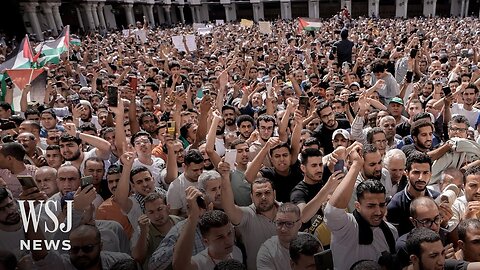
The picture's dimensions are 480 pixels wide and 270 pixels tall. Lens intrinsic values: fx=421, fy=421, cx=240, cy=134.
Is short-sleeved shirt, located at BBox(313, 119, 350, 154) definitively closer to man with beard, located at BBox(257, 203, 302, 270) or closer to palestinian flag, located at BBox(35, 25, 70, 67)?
man with beard, located at BBox(257, 203, 302, 270)

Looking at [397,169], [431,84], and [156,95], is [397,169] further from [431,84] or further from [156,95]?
[156,95]

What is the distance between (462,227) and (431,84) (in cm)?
487

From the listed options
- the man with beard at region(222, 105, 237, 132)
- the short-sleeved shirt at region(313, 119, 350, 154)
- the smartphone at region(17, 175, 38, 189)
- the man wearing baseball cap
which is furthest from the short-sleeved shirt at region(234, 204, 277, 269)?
the man wearing baseball cap

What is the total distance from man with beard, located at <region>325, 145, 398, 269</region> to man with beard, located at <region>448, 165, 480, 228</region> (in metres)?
0.62

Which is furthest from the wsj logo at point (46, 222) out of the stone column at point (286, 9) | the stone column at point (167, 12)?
the stone column at point (286, 9)

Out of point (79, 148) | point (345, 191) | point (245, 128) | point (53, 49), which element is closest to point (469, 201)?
point (345, 191)

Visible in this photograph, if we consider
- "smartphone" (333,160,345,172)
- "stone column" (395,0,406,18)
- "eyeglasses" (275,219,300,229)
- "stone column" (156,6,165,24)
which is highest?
"eyeglasses" (275,219,300,229)

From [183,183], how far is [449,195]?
2.30 m

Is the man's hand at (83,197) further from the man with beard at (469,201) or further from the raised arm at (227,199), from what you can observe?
the man with beard at (469,201)

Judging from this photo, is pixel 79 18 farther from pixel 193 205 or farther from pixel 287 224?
pixel 287 224

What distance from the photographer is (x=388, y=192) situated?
12.3 feet

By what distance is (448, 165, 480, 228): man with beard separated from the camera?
10.2ft

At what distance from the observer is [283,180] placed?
4.11 m

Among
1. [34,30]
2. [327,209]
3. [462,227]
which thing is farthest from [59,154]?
[34,30]
